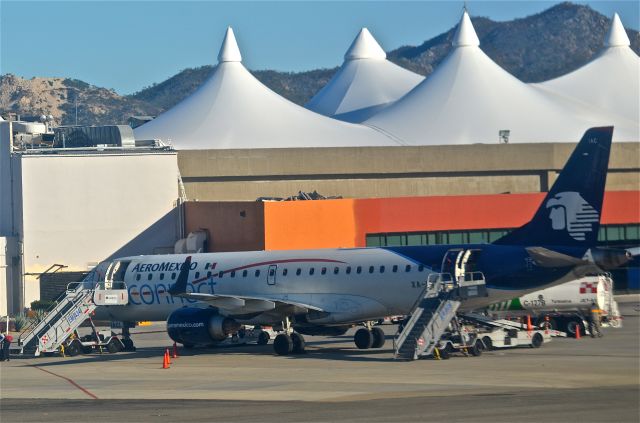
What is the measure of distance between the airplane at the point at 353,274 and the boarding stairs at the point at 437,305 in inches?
5.3

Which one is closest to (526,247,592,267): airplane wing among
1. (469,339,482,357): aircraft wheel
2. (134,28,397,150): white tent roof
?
(469,339,482,357): aircraft wheel

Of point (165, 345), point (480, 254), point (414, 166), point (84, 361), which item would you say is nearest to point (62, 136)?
point (414, 166)

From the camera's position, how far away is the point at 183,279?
45.5 meters

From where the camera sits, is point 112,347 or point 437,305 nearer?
point 437,305

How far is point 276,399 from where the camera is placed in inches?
1171

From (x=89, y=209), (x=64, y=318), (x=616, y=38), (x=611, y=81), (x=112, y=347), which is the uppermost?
(x=616, y=38)

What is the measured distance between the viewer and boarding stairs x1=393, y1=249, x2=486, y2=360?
38.4 m

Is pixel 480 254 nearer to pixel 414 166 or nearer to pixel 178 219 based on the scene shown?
pixel 178 219

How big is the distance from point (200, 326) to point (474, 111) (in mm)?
56627

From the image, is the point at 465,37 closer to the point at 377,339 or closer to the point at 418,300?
the point at 377,339

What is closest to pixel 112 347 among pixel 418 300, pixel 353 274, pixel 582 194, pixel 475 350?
pixel 353 274

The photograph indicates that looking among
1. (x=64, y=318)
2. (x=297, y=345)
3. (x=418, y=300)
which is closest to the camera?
(x=418, y=300)

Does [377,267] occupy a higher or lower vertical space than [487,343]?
higher

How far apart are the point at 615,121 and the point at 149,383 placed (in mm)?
73137
